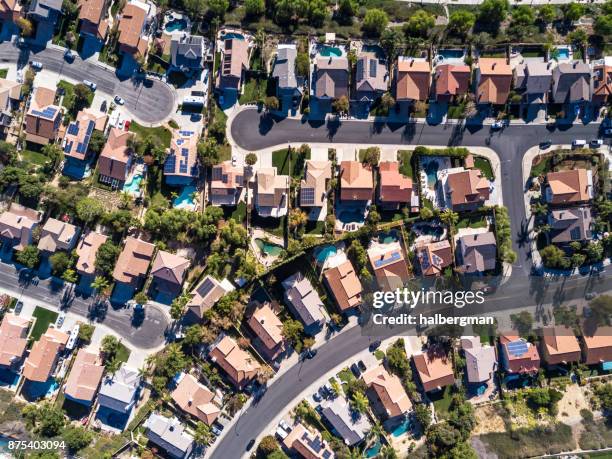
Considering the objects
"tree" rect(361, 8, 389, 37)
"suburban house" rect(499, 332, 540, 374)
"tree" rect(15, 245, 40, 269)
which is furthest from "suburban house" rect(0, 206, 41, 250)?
"suburban house" rect(499, 332, 540, 374)

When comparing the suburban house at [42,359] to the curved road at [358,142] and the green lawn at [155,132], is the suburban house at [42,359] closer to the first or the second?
the curved road at [358,142]

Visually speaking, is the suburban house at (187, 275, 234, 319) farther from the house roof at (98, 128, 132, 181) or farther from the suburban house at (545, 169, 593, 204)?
the suburban house at (545, 169, 593, 204)

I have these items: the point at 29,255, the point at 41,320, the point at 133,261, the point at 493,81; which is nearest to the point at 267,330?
the point at 133,261

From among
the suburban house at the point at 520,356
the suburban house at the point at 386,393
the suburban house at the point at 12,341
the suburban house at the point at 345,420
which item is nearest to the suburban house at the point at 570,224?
the suburban house at the point at 520,356

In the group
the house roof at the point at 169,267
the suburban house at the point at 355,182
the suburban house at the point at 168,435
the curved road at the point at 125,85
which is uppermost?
the curved road at the point at 125,85

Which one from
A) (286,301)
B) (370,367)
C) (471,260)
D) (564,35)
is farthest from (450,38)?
(370,367)

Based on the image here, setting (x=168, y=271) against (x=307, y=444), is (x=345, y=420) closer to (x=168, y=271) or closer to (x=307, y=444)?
(x=307, y=444)

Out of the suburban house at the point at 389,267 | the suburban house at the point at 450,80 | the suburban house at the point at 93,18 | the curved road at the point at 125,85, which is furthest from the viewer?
the suburban house at the point at 389,267

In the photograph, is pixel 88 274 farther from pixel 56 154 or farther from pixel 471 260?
pixel 471 260
